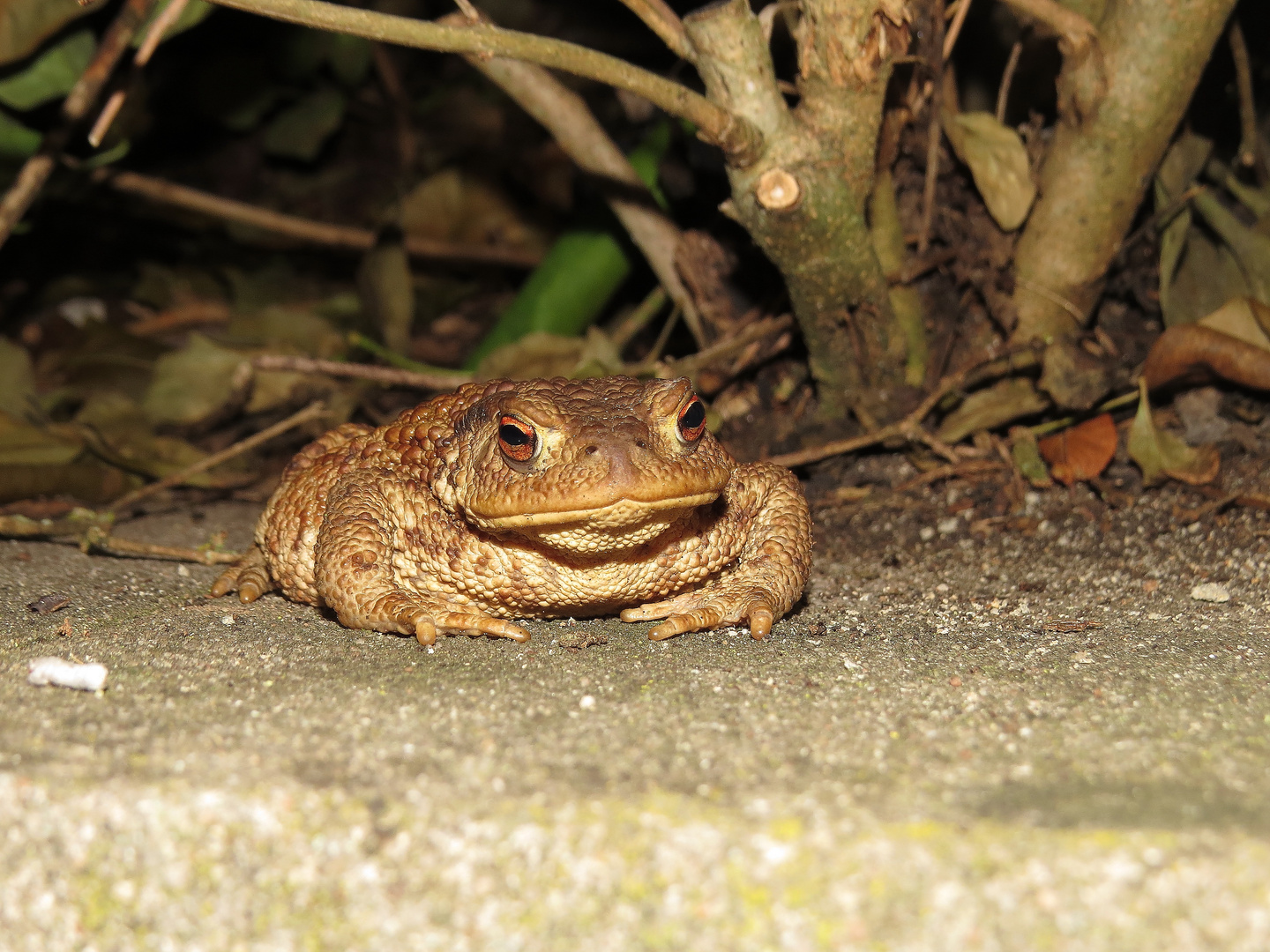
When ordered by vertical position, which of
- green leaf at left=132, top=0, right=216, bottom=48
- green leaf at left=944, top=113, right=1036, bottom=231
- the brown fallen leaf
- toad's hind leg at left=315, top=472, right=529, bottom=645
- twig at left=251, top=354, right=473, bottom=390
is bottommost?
twig at left=251, top=354, right=473, bottom=390

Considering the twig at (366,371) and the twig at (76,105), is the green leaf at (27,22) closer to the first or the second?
the twig at (76,105)

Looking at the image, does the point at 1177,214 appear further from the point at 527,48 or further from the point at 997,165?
the point at 527,48

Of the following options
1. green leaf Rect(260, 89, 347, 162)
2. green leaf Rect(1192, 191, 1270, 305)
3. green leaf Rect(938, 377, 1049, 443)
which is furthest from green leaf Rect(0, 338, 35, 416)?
green leaf Rect(1192, 191, 1270, 305)

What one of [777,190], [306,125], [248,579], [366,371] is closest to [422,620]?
[248,579]

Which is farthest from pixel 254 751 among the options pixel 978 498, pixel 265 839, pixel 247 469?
pixel 247 469

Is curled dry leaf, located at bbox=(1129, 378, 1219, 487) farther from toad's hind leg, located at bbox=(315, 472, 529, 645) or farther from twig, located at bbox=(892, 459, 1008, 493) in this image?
toad's hind leg, located at bbox=(315, 472, 529, 645)
